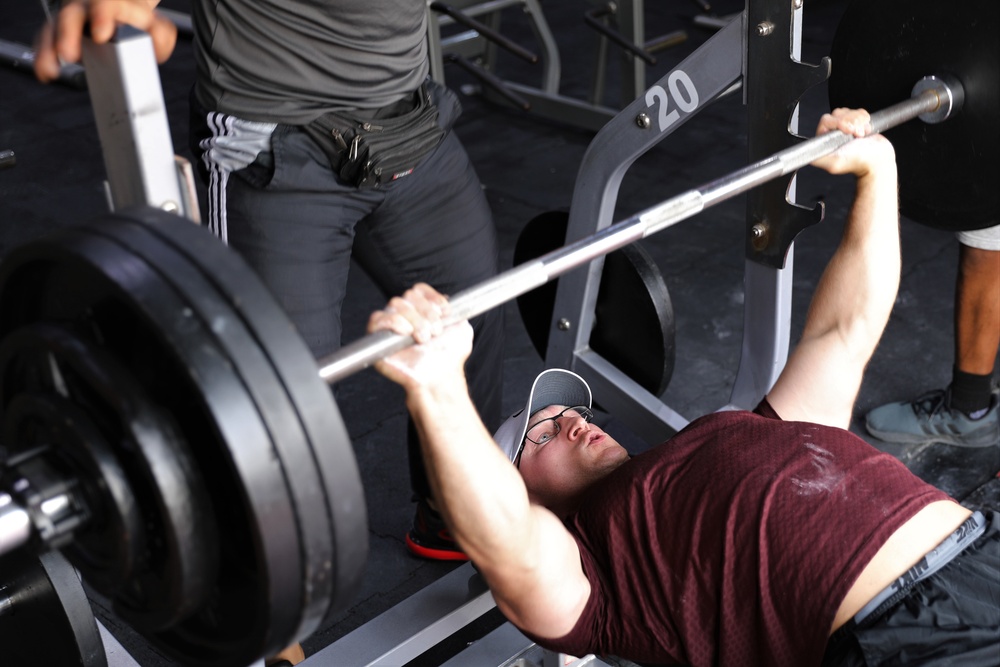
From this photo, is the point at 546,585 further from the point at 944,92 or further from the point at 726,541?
the point at 944,92

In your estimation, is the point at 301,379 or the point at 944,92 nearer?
the point at 301,379

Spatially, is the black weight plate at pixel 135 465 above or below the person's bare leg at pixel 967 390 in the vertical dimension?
above

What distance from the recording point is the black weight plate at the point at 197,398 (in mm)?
818

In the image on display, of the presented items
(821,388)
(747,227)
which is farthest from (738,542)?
(747,227)

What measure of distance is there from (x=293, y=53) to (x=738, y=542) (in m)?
0.86

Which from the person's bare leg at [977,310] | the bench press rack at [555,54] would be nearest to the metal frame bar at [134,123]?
the person's bare leg at [977,310]

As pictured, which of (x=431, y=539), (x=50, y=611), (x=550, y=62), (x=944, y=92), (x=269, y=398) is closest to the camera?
(x=269, y=398)

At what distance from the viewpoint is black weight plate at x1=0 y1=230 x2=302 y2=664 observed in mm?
818

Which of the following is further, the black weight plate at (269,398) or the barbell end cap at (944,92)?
the barbell end cap at (944,92)

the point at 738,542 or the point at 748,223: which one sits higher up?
the point at 748,223

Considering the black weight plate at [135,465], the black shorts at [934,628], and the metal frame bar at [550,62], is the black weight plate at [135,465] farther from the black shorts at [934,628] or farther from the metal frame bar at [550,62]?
the metal frame bar at [550,62]

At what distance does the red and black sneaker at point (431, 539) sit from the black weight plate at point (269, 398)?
1.12 meters

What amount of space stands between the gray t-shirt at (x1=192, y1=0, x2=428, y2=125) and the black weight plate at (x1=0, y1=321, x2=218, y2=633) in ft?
1.90

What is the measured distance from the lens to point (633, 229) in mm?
1261
